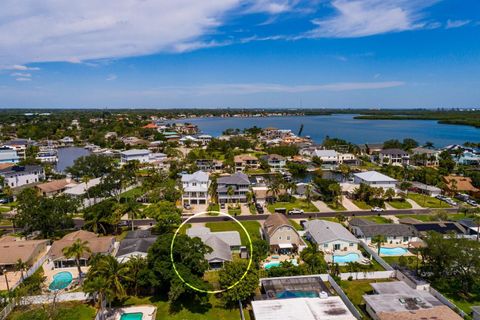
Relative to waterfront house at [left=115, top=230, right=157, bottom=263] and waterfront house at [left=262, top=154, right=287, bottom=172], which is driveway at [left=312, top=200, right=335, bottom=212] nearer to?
waterfront house at [left=115, top=230, right=157, bottom=263]

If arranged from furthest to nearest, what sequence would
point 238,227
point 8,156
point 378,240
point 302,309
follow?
point 8,156 < point 238,227 < point 378,240 < point 302,309

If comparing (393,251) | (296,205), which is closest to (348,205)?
(296,205)

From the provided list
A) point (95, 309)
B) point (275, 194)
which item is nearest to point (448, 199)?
point (275, 194)

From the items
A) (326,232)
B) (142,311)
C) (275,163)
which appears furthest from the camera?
(275,163)

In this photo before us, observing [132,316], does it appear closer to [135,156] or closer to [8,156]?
[135,156]

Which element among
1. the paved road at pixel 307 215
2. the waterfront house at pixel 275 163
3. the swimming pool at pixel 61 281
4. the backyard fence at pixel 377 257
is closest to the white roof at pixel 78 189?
the paved road at pixel 307 215

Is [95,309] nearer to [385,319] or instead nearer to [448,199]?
[385,319]
